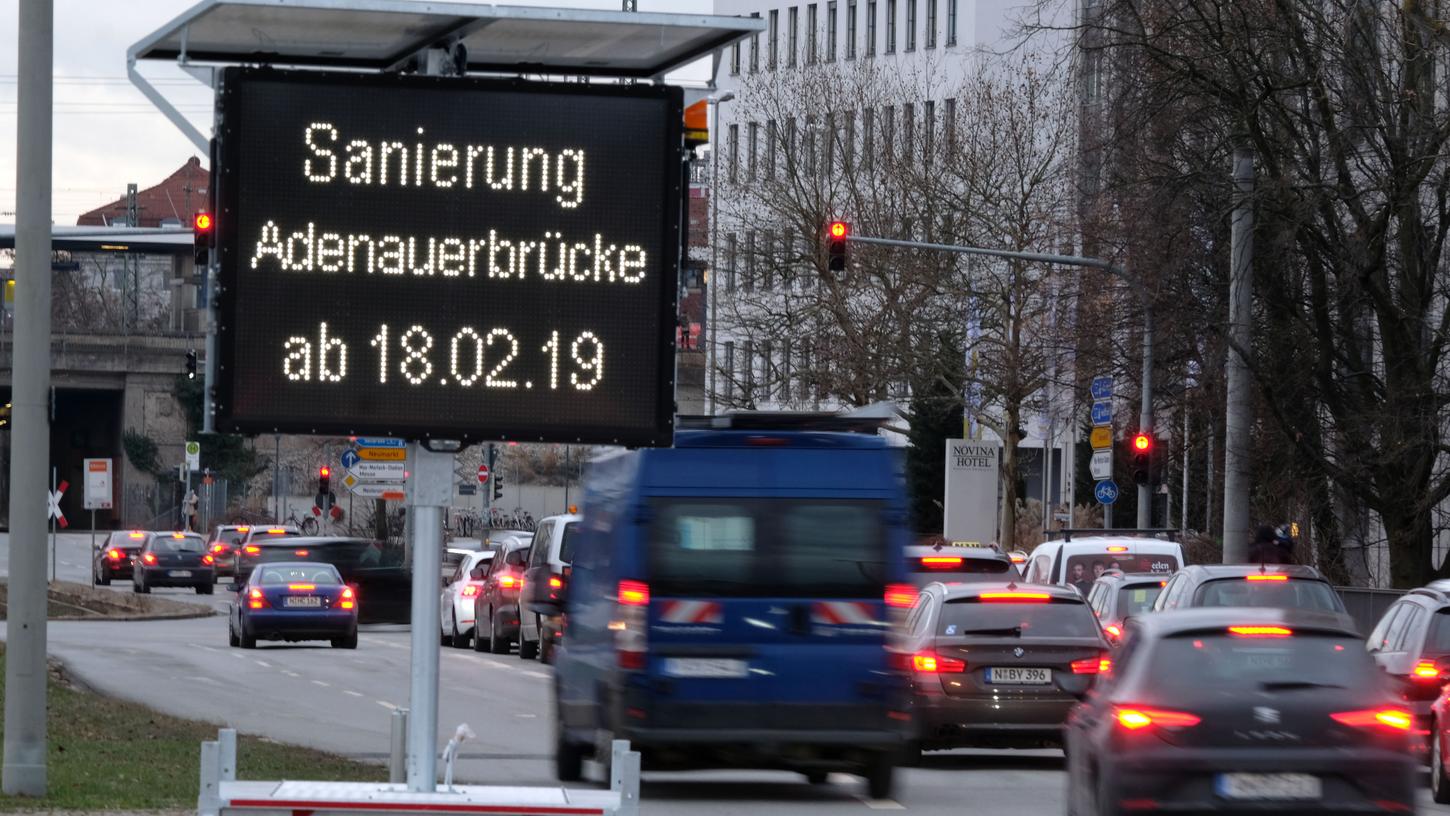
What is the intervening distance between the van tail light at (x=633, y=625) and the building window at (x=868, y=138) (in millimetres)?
45483

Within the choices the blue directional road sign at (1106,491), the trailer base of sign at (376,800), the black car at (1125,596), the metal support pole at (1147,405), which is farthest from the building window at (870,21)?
the trailer base of sign at (376,800)

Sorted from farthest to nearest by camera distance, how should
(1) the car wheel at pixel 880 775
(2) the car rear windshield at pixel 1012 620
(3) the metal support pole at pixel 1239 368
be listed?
(3) the metal support pole at pixel 1239 368 < (2) the car rear windshield at pixel 1012 620 < (1) the car wheel at pixel 880 775

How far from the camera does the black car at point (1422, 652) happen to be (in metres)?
19.0

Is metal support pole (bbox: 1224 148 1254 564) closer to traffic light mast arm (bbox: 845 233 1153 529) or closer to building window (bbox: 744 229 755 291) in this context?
traffic light mast arm (bbox: 845 233 1153 529)

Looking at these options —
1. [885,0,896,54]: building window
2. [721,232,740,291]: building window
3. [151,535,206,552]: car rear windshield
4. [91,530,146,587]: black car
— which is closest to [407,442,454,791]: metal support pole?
[721,232,740,291]: building window

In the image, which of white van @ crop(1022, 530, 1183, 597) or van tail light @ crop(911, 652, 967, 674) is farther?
white van @ crop(1022, 530, 1183, 597)

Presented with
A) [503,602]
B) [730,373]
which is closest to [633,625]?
[503,602]

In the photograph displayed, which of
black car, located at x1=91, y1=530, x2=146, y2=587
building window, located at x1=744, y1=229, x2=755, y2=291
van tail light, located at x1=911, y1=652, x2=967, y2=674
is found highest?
building window, located at x1=744, y1=229, x2=755, y2=291

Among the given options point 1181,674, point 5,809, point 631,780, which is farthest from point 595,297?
point 5,809

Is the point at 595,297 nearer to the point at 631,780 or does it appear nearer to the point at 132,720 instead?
→ the point at 631,780

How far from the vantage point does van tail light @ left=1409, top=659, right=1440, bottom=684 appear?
1900 cm

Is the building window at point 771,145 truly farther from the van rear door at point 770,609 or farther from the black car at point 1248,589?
the van rear door at point 770,609

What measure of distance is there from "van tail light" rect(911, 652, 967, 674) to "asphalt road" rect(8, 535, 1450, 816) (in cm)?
77

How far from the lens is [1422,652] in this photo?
19141 mm
